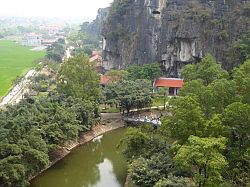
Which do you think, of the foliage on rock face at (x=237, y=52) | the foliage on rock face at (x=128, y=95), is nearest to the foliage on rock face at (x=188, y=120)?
the foliage on rock face at (x=128, y=95)

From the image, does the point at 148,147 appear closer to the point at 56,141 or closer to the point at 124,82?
the point at 56,141

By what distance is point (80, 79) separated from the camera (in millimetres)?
38594

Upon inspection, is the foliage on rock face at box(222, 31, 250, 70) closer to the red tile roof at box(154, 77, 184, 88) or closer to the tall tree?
the red tile roof at box(154, 77, 184, 88)

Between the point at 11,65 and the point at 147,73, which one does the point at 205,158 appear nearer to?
the point at 147,73

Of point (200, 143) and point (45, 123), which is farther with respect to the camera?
point (45, 123)

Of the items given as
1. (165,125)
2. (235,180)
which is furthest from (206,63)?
(235,180)

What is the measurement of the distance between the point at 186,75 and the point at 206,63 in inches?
75.5

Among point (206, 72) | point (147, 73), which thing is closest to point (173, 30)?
point (147, 73)

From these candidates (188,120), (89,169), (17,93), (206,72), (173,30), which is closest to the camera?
(188,120)

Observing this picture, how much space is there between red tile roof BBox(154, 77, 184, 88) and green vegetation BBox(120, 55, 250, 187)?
67.5ft

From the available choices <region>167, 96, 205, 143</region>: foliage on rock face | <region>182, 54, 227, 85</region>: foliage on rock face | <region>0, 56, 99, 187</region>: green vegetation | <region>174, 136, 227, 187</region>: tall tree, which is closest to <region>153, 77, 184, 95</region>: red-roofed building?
<region>182, 54, 227, 85</region>: foliage on rock face

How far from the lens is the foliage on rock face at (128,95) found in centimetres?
3881

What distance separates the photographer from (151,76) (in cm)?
4866

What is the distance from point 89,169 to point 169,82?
21.8 metres
